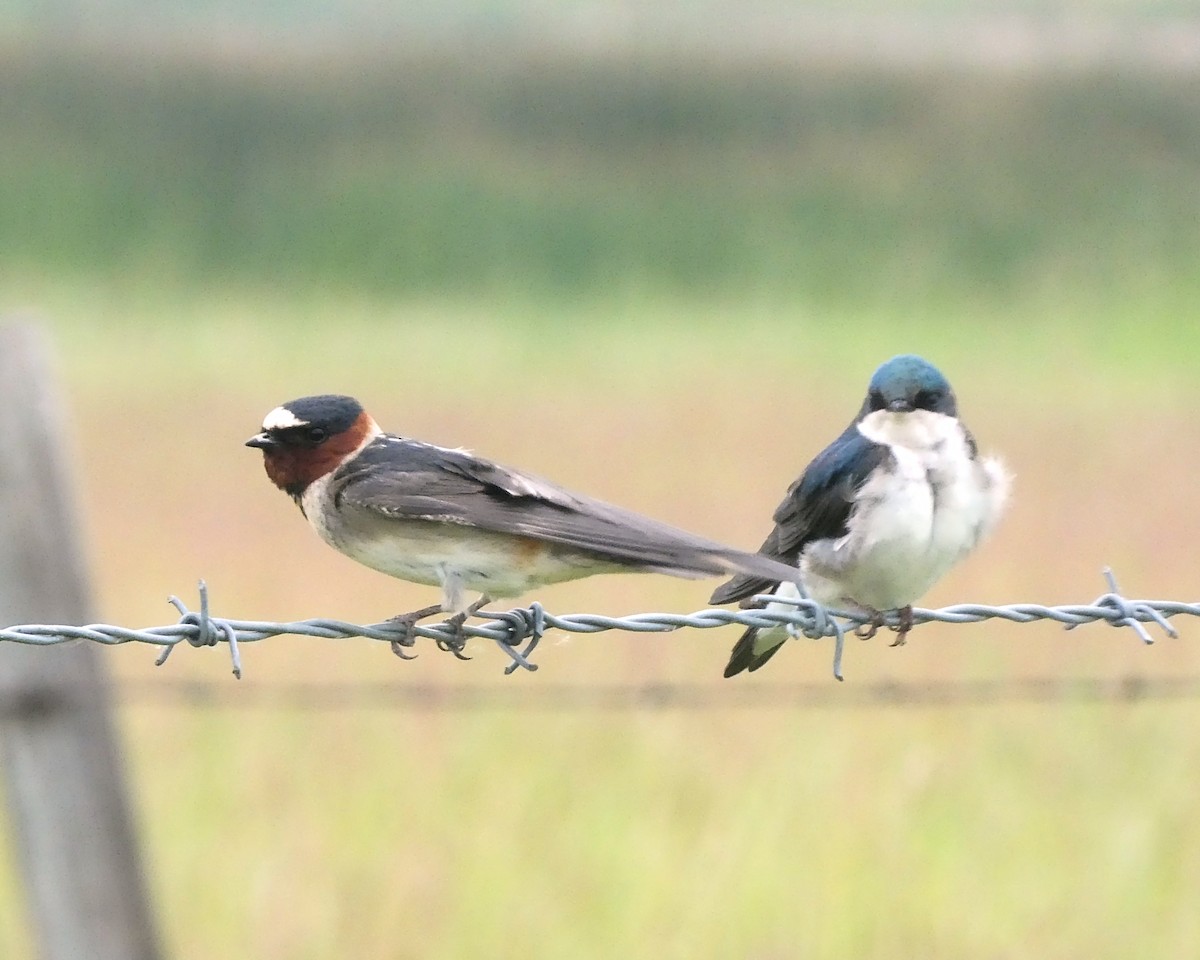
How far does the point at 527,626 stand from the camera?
153 inches

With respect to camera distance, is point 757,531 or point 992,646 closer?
point 992,646

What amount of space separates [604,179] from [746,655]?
3235 centimetres

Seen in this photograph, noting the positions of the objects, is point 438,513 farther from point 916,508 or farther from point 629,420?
point 629,420

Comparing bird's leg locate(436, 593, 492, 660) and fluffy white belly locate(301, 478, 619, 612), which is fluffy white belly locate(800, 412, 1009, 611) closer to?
fluffy white belly locate(301, 478, 619, 612)

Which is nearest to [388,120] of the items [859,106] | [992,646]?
[859,106]

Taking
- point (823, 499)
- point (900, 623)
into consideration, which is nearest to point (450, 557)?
point (823, 499)

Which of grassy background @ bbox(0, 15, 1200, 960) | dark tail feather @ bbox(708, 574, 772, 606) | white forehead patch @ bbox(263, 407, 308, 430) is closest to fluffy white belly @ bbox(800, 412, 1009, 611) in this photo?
dark tail feather @ bbox(708, 574, 772, 606)

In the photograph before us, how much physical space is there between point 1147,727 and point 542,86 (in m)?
31.1

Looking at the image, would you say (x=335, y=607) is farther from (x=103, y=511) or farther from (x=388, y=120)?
(x=388, y=120)

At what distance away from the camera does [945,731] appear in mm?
8094

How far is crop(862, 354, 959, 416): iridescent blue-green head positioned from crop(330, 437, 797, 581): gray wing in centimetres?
103

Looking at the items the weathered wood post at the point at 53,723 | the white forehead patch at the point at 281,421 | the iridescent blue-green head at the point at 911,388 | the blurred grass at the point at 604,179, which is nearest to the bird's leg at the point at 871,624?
the iridescent blue-green head at the point at 911,388

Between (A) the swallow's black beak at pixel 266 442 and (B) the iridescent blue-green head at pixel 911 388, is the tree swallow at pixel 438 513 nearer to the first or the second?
(A) the swallow's black beak at pixel 266 442

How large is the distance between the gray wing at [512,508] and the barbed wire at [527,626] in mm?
158
